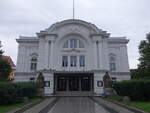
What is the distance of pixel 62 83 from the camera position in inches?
1384

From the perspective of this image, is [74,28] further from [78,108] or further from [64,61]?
[78,108]

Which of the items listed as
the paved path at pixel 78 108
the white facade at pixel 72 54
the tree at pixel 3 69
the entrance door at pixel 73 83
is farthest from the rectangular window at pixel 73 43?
the paved path at pixel 78 108

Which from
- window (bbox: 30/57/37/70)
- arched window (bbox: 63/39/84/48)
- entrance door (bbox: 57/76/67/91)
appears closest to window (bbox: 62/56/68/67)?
arched window (bbox: 63/39/84/48)

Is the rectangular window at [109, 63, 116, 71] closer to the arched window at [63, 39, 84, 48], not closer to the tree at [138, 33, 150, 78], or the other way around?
the tree at [138, 33, 150, 78]

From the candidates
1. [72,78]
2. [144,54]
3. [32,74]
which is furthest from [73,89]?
[144,54]

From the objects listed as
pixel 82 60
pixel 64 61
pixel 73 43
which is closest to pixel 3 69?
pixel 64 61

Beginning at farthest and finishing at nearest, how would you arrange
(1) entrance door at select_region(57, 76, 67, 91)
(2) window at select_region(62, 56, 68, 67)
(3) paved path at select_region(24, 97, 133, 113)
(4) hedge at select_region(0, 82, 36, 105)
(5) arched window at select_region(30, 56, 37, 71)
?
(5) arched window at select_region(30, 56, 37, 71) → (2) window at select_region(62, 56, 68, 67) → (1) entrance door at select_region(57, 76, 67, 91) → (4) hedge at select_region(0, 82, 36, 105) → (3) paved path at select_region(24, 97, 133, 113)

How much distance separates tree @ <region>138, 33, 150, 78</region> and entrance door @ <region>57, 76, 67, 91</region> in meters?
16.4

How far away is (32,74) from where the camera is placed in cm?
3631

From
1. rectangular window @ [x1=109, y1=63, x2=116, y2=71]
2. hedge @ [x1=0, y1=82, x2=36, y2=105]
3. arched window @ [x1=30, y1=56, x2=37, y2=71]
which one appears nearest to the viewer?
hedge @ [x1=0, y1=82, x2=36, y2=105]

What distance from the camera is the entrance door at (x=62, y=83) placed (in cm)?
3488

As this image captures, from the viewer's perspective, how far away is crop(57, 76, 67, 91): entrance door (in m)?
34.9

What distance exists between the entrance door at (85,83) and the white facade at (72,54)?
2.13 ft

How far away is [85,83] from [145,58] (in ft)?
44.8
